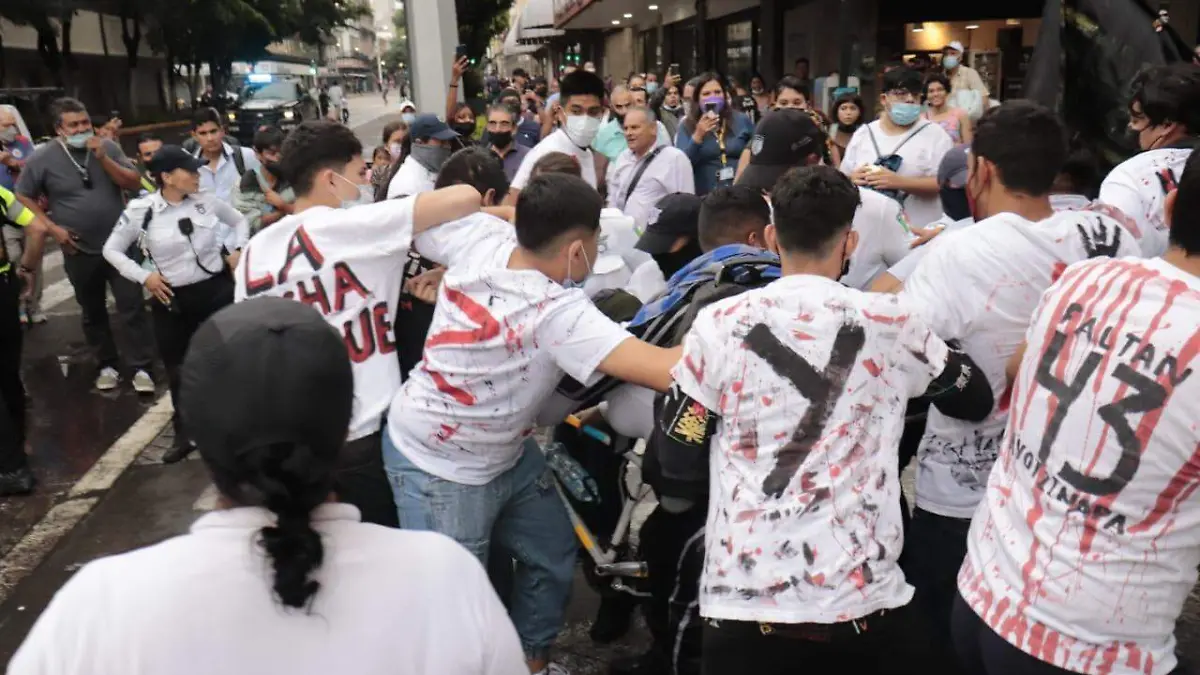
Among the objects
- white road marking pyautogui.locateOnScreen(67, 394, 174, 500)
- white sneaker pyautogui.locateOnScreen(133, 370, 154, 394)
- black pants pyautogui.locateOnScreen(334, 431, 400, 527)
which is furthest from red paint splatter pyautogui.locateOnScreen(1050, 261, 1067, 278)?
white sneaker pyautogui.locateOnScreen(133, 370, 154, 394)

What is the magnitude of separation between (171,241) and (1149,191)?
4.87 metres

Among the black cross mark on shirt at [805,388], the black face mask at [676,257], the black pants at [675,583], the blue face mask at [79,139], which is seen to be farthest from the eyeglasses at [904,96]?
the blue face mask at [79,139]

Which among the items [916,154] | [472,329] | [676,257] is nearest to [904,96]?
[916,154]

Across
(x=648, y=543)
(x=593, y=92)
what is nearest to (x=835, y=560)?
(x=648, y=543)

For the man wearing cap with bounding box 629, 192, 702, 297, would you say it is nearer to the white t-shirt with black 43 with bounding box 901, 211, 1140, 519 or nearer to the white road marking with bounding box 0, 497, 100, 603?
the white t-shirt with black 43 with bounding box 901, 211, 1140, 519

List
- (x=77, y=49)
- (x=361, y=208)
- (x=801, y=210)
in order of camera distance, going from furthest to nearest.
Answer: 1. (x=77, y=49)
2. (x=361, y=208)
3. (x=801, y=210)

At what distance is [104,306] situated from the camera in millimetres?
7074

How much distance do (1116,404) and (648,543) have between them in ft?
6.04

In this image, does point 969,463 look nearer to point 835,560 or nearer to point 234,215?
point 835,560

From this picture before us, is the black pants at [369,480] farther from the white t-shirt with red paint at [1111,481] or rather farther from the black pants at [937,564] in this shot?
the white t-shirt with red paint at [1111,481]

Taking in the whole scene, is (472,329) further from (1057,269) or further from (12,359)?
(12,359)

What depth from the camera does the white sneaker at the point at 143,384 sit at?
688 centimetres

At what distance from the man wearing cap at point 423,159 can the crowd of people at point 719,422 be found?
5.20ft

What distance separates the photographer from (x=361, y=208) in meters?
2.81
